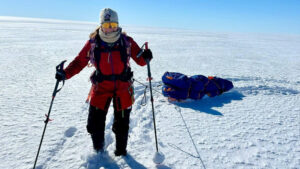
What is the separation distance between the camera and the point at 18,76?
607 centimetres

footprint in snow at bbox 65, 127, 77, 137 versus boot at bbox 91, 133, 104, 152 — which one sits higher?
boot at bbox 91, 133, 104, 152

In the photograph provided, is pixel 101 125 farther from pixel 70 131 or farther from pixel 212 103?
pixel 212 103

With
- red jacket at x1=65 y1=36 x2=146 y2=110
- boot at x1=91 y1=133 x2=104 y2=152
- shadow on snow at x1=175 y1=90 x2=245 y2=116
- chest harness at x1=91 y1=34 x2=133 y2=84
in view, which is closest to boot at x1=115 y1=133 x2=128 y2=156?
boot at x1=91 y1=133 x2=104 y2=152

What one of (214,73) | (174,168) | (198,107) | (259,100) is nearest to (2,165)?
(174,168)

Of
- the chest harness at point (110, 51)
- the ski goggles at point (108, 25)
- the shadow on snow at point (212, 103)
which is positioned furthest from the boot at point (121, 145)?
the shadow on snow at point (212, 103)

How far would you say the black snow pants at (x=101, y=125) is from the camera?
2.51 m

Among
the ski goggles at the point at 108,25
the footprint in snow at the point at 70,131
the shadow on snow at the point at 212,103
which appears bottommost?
the footprint in snow at the point at 70,131

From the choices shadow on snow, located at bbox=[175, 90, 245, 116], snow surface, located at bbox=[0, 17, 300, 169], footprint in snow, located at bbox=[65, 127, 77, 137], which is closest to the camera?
snow surface, located at bbox=[0, 17, 300, 169]

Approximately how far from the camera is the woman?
232 centimetres

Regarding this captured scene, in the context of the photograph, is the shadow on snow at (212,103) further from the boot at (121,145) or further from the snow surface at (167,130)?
the boot at (121,145)

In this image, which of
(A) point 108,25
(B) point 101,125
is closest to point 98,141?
(B) point 101,125

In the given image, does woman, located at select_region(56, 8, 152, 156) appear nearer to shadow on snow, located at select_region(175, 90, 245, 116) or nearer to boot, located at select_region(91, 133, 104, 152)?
boot, located at select_region(91, 133, 104, 152)

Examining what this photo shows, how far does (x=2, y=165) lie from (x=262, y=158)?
331cm

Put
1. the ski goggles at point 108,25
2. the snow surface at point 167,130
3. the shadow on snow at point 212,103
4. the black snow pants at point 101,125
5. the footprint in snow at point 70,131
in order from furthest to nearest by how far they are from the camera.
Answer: the shadow on snow at point 212,103
the footprint in snow at point 70,131
the snow surface at point 167,130
the black snow pants at point 101,125
the ski goggles at point 108,25
